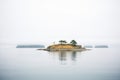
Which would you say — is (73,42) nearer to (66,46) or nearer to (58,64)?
(66,46)

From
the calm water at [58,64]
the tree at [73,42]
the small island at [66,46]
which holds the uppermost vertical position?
the tree at [73,42]

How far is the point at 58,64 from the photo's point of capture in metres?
3.27

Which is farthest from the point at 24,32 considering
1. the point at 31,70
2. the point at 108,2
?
the point at 108,2

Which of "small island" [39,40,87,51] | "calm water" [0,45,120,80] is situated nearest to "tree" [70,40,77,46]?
"small island" [39,40,87,51]

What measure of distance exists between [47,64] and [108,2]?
0.98 meters

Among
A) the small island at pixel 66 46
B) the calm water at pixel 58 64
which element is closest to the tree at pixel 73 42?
the small island at pixel 66 46

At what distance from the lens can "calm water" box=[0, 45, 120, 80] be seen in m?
3.26

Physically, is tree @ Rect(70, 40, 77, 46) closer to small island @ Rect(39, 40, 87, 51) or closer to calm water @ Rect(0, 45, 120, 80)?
small island @ Rect(39, 40, 87, 51)

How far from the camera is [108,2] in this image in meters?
3.34

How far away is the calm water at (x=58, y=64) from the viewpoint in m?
3.26

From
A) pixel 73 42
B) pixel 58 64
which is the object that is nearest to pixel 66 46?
pixel 73 42

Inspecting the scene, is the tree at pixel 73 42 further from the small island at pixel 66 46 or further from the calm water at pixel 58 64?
the calm water at pixel 58 64

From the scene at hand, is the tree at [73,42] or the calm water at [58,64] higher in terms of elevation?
the tree at [73,42]

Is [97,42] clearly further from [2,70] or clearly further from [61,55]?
[2,70]
